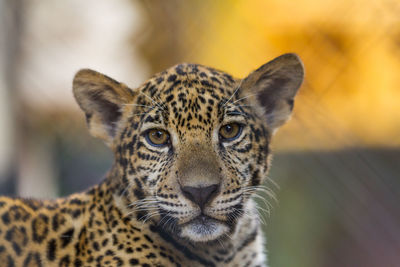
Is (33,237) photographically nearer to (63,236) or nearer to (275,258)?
(63,236)

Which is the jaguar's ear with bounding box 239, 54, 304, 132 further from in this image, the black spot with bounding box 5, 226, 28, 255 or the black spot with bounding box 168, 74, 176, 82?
the black spot with bounding box 5, 226, 28, 255

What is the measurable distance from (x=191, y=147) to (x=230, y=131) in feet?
0.96

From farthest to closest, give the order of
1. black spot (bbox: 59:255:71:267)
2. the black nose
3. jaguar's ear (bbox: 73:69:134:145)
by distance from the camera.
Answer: jaguar's ear (bbox: 73:69:134:145) → black spot (bbox: 59:255:71:267) → the black nose

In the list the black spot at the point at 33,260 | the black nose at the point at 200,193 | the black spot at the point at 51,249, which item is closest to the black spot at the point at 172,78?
the black nose at the point at 200,193

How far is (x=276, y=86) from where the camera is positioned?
3.76 m

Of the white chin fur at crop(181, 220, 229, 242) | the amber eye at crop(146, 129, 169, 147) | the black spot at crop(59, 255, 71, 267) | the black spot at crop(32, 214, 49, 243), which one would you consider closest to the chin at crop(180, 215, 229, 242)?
the white chin fur at crop(181, 220, 229, 242)

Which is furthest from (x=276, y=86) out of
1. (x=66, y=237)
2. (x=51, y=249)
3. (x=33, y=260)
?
(x=33, y=260)

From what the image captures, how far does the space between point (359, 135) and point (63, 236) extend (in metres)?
2.48

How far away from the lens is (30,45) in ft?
17.9

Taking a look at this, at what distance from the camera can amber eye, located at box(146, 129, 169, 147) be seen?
330 cm

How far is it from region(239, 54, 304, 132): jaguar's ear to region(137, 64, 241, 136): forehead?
0.16m

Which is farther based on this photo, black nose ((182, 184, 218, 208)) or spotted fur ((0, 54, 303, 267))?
spotted fur ((0, 54, 303, 267))

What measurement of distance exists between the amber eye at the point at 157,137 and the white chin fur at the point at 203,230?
0.53 metres

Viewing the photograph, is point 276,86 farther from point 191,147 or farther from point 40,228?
point 40,228
